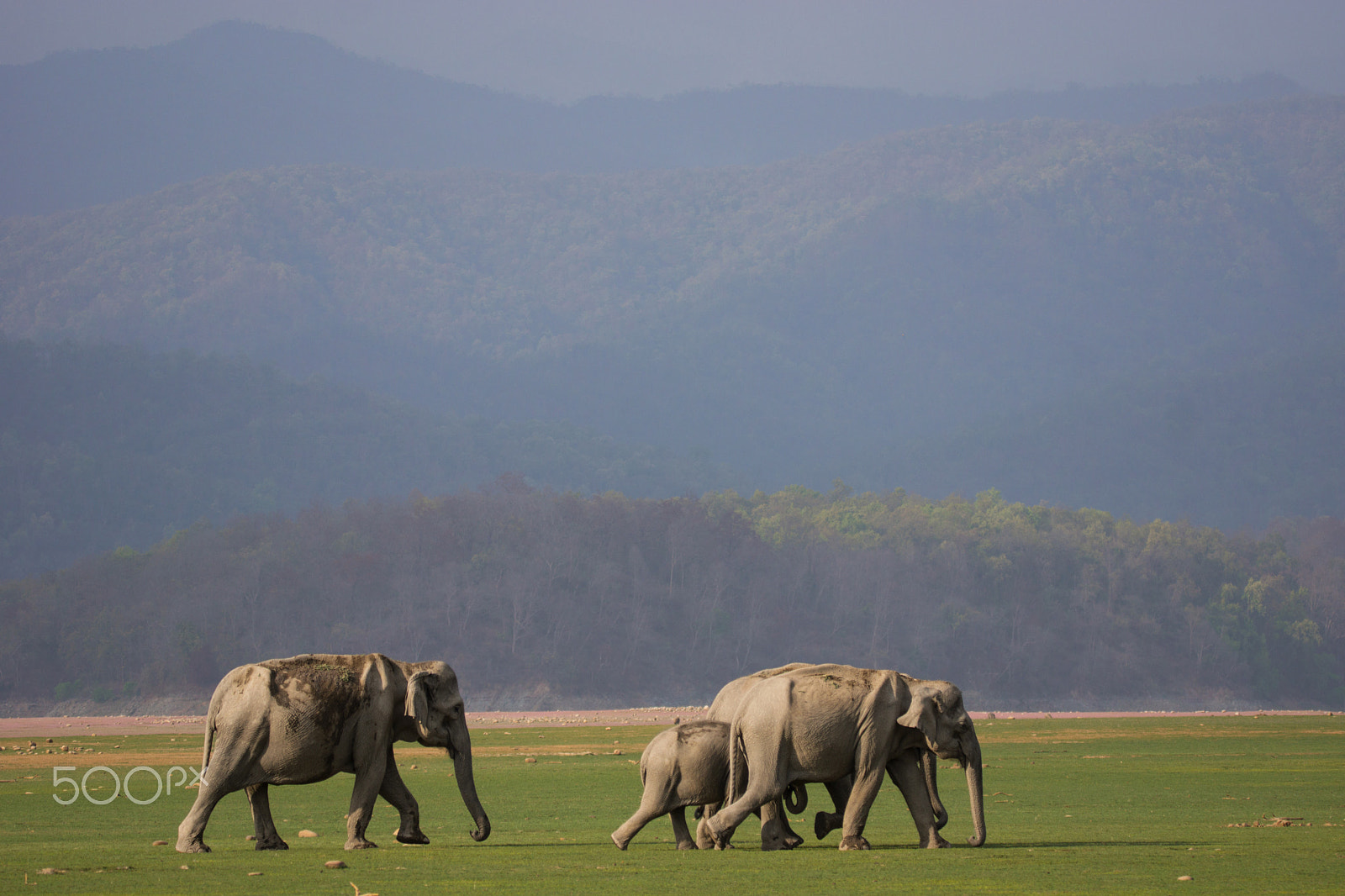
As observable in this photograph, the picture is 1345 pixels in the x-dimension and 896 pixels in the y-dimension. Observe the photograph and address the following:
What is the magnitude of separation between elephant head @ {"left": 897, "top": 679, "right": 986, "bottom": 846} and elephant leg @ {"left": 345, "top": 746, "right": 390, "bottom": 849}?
20.2ft

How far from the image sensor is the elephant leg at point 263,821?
18516 millimetres

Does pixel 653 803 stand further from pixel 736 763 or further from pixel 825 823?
pixel 825 823

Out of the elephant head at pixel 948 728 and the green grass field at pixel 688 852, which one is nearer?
the green grass field at pixel 688 852

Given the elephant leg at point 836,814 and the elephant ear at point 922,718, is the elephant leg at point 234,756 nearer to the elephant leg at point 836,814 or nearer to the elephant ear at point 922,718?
the elephant leg at point 836,814

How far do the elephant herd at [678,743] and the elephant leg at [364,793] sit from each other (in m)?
0.02

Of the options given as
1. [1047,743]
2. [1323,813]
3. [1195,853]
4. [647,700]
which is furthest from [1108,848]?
[647,700]

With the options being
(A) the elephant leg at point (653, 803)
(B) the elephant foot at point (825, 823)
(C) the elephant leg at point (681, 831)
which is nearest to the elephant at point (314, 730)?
(A) the elephant leg at point (653, 803)

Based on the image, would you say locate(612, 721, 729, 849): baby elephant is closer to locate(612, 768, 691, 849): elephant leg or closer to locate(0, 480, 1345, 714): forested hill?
locate(612, 768, 691, 849): elephant leg

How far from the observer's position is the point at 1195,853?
58.1 ft

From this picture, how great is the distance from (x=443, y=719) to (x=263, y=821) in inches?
96.4

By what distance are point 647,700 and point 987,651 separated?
29.2 m

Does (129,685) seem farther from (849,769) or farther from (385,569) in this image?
(849,769)

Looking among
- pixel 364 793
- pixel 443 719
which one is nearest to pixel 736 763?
pixel 443 719

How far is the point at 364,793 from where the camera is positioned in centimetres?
1819
